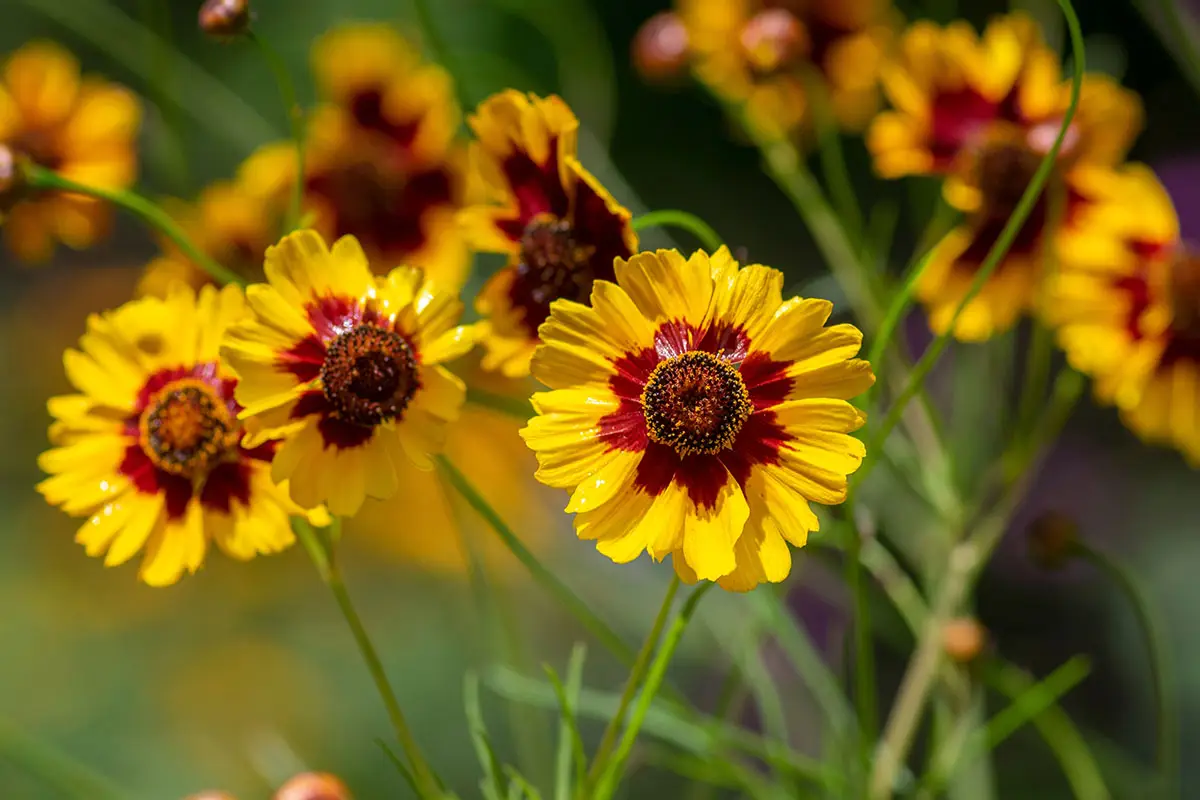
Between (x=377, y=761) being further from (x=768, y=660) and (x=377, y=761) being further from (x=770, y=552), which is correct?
(x=770, y=552)

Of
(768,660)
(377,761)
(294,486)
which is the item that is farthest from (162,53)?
(768,660)

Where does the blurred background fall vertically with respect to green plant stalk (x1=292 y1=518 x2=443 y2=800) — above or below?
above

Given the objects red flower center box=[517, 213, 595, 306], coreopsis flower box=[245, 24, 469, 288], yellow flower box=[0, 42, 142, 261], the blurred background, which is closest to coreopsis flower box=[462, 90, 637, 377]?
red flower center box=[517, 213, 595, 306]

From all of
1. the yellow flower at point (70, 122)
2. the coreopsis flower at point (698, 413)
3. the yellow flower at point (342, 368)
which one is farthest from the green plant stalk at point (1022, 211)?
the yellow flower at point (70, 122)

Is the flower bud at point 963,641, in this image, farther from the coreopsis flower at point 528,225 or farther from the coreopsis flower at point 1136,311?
the coreopsis flower at point 528,225

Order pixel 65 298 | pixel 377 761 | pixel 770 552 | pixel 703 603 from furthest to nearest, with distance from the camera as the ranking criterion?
1. pixel 65 298
2. pixel 377 761
3. pixel 703 603
4. pixel 770 552

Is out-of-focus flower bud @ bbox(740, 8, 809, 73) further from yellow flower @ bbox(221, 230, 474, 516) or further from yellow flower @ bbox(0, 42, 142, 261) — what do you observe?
yellow flower @ bbox(0, 42, 142, 261)
